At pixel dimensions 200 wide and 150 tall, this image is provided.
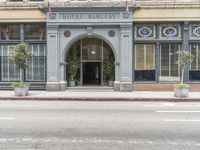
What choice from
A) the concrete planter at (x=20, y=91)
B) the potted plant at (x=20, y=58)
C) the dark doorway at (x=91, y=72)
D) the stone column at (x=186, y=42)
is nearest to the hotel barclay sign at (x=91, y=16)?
the dark doorway at (x=91, y=72)

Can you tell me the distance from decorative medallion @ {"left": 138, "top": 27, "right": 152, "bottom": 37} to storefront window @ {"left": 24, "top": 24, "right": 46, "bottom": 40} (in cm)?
673

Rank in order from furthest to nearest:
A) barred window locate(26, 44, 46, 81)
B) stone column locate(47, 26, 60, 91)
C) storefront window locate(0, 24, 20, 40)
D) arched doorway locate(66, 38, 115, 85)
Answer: arched doorway locate(66, 38, 115, 85) → storefront window locate(0, 24, 20, 40) → barred window locate(26, 44, 46, 81) → stone column locate(47, 26, 60, 91)

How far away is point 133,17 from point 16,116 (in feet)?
47.7

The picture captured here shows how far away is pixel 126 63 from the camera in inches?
1035

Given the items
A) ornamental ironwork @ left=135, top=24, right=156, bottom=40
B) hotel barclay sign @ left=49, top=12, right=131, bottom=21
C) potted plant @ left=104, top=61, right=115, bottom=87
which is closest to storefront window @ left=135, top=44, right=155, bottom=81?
ornamental ironwork @ left=135, top=24, right=156, bottom=40

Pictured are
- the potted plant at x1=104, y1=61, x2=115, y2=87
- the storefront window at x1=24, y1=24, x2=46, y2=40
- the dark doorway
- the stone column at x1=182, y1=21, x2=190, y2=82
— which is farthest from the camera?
the dark doorway

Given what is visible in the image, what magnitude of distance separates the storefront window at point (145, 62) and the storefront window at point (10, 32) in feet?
28.2

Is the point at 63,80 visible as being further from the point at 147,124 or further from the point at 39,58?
the point at 147,124

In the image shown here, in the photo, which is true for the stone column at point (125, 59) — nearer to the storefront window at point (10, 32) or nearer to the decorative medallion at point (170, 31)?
the decorative medallion at point (170, 31)

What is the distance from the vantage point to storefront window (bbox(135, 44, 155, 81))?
87.6 feet

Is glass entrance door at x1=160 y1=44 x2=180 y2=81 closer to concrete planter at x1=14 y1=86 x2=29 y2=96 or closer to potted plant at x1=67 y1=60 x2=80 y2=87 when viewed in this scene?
potted plant at x1=67 y1=60 x2=80 y2=87

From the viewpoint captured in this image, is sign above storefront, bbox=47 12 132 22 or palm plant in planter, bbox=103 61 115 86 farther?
palm plant in planter, bbox=103 61 115 86

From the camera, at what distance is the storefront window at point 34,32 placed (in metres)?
27.1

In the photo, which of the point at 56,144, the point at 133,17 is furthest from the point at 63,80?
the point at 56,144
